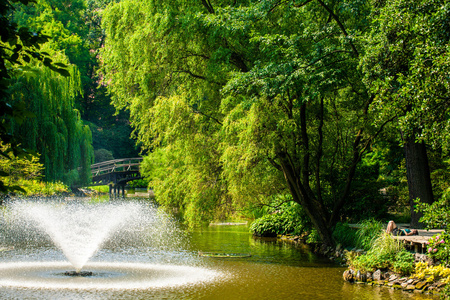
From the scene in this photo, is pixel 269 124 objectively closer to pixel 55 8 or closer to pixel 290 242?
pixel 290 242

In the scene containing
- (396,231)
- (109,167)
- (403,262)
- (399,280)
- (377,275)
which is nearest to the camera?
(399,280)

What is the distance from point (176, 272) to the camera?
42.2ft

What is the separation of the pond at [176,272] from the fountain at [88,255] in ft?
0.08

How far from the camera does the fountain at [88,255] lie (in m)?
11.5

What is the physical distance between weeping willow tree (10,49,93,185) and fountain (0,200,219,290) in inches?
95.4

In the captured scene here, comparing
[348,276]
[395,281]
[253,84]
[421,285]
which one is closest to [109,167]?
[253,84]

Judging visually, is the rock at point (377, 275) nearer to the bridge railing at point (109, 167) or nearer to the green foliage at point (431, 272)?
the green foliage at point (431, 272)

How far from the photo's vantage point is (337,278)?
12.4 m

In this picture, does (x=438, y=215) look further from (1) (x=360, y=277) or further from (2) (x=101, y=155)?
(2) (x=101, y=155)

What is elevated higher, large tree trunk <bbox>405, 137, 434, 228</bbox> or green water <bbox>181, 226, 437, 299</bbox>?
large tree trunk <bbox>405, 137, 434, 228</bbox>

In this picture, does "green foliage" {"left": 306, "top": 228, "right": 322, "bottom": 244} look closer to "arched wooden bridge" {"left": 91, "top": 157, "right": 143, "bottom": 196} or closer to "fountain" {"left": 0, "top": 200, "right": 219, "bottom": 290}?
"fountain" {"left": 0, "top": 200, "right": 219, "bottom": 290}

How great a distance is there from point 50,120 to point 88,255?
909cm

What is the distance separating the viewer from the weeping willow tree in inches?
796

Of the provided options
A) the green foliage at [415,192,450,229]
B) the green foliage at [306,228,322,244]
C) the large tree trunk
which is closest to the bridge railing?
the green foliage at [306,228,322,244]
